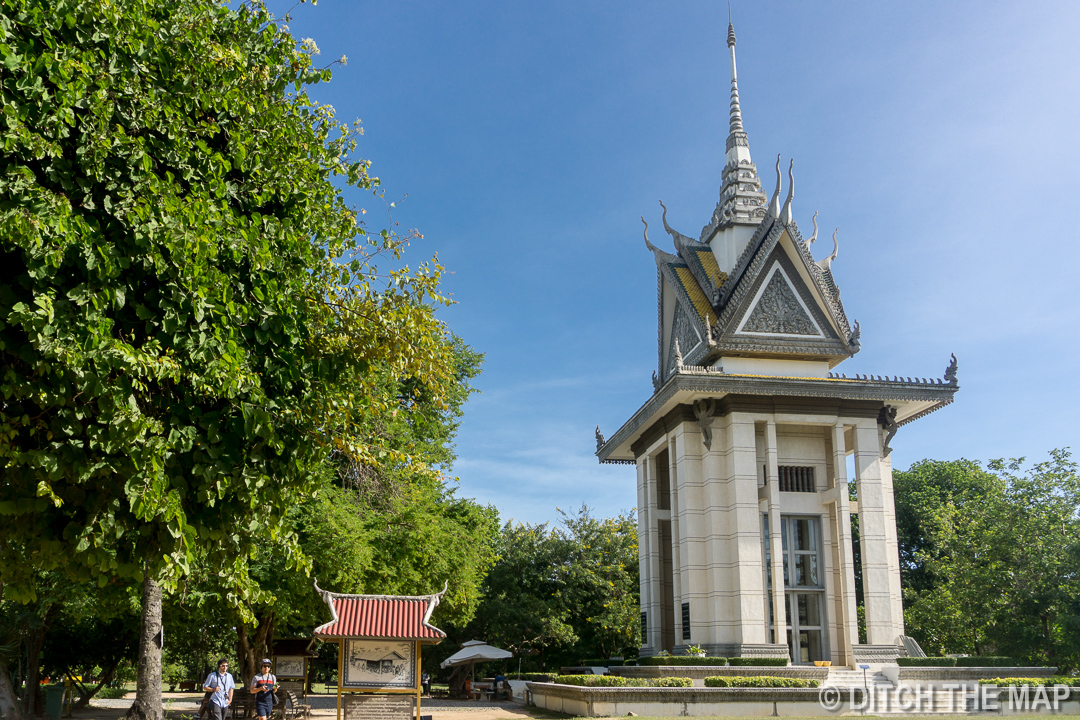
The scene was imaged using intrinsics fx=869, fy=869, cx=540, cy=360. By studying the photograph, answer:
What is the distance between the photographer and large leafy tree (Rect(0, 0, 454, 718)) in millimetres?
7551

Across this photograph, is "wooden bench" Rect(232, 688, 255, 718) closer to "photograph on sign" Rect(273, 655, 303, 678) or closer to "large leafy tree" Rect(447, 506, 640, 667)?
"photograph on sign" Rect(273, 655, 303, 678)

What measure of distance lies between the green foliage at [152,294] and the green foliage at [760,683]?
15682 mm

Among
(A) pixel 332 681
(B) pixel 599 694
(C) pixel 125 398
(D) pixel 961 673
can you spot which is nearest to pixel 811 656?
(D) pixel 961 673

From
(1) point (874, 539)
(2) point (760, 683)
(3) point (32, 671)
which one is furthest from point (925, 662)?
(3) point (32, 671)

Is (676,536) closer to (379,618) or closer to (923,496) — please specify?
(379,618)

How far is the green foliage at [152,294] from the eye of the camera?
24.8ft

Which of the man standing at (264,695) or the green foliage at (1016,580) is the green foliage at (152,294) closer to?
the man standing at (264,695)

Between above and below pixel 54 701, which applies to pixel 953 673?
above

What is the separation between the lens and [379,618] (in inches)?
707

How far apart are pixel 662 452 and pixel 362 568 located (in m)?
18.5

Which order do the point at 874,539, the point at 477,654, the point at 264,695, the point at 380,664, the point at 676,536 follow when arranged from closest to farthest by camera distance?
the point at 380,664
the point at 264,695
the point at 874,539
the point at 676,536
the point at 477,654

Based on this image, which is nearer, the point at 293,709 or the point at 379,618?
the point at 379,618

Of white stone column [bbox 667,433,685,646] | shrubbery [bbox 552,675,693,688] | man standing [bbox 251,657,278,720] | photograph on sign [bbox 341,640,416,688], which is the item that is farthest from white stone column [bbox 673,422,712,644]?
man standing [bbox 251,657,278,720]

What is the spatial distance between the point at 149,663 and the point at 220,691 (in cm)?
390
